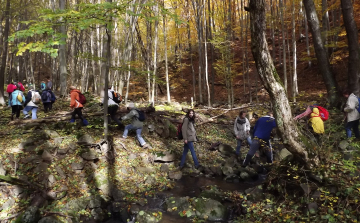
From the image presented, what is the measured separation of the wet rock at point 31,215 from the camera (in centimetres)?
447

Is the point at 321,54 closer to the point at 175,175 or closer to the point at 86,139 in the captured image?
the point at 175,175

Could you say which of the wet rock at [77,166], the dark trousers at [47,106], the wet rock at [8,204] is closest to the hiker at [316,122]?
the wet rock at [77,166]

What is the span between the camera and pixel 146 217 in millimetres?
4863

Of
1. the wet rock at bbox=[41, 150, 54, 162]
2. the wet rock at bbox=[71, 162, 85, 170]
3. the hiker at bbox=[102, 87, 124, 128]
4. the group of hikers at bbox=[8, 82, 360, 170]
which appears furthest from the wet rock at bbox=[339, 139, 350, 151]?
the wet rock at bbox=[41, 150, 54, 162]

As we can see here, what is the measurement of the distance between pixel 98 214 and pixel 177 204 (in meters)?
1.80

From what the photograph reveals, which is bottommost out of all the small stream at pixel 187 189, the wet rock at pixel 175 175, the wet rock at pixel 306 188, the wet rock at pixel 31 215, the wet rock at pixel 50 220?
the small stream at pixel 187 189

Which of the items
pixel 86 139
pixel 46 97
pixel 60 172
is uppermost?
pixel 46 97

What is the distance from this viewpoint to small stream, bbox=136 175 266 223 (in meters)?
5.02

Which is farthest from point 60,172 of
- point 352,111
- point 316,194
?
point 352,111

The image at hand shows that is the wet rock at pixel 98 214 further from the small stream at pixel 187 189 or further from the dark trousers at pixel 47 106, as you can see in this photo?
the dark trousers at pixel 47 106

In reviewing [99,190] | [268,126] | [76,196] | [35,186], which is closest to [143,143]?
[99,190]

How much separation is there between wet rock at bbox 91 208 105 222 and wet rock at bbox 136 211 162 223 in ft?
2.72

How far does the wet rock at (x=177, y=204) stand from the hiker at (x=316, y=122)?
12.2 ft

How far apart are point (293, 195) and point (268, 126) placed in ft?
7.55
